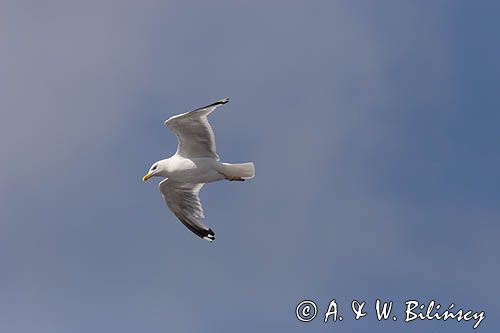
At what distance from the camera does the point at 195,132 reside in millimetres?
18172

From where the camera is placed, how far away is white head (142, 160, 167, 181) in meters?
18.8

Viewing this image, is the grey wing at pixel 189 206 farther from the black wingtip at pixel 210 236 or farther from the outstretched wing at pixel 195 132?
the outstretched wing at pixel 195 132

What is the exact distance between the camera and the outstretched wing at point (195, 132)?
1769 centimetres

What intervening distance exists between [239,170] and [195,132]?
1224 mm

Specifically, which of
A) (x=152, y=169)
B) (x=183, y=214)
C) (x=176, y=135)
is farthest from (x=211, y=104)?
(x=183, y=214)

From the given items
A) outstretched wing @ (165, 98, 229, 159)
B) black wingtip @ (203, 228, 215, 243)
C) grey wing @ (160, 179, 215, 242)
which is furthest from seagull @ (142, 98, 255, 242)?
black wingtip @ (203, 228, 215, 243)

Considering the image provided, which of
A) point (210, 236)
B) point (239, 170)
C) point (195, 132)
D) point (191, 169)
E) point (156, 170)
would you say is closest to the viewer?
point (195, 132)

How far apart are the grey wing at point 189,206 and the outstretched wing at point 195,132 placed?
5.73 ft

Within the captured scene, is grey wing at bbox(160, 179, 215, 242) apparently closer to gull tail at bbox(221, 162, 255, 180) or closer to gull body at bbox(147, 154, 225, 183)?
gull body at bbox(147, 154, 225, 183)

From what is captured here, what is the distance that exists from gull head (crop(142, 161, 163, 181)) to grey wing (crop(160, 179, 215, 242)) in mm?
984

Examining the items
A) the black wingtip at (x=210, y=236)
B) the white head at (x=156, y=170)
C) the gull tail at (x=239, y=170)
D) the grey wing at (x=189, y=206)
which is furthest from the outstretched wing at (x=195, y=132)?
the black wingtip at (x=210, y=236)

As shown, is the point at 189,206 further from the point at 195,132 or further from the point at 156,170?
the point at 195,132

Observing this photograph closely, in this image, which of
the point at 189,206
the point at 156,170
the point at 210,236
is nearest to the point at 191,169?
the point at 156,170

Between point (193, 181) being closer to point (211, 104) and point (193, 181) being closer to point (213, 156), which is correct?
point (213, 156)
